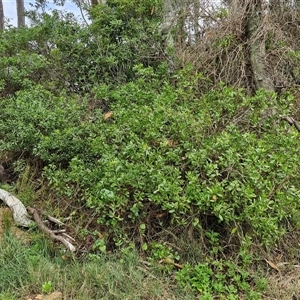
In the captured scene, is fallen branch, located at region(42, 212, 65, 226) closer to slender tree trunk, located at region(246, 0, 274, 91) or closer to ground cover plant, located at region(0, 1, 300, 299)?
ground cover plant, located at region(0, 1, 300, 299)

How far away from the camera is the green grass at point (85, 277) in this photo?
1994 mm

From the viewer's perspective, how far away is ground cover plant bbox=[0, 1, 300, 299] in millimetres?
2131

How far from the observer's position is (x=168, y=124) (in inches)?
110

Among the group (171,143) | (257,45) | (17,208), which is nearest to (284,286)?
(171,143)

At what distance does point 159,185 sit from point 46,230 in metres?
1.09

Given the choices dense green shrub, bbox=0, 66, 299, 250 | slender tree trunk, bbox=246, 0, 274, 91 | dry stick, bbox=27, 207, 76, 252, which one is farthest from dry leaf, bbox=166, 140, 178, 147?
slender tree trunk, bbox=246, 0, 274, 91

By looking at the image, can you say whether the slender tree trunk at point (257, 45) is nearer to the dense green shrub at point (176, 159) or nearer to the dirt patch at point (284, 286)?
the dense green shrub at point (176, 159)

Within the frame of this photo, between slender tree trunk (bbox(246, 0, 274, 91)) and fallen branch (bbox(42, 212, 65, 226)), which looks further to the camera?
slender tree trunk (bbox(246, 0, 274, 91))

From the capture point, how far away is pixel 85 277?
2.09 m

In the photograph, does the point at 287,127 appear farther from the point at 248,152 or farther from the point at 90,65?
the point at 90,65

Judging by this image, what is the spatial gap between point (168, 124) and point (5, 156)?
2.15 meters

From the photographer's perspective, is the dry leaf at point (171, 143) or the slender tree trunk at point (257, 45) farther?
the slender tree trunk at point (257, 45)

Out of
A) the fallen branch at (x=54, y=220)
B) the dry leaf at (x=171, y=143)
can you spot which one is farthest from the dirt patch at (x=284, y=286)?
the fallen branch at (x=54, y=220)

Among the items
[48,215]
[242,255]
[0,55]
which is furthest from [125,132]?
[0,55]
